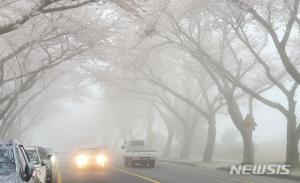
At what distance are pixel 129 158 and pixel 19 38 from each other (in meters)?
10.9

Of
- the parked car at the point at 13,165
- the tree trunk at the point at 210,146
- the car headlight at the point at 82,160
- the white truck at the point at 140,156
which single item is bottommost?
the parked car at the point at 13,165

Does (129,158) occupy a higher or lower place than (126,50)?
lower

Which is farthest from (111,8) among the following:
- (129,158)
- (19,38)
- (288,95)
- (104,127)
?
(104,127)

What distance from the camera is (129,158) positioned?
38469 millimetres

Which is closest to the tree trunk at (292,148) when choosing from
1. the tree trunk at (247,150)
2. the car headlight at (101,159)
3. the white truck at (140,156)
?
the tree trunk at (247,150)

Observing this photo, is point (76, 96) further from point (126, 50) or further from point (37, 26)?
point (37, 26)

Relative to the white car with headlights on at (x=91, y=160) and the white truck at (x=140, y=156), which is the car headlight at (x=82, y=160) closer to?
the white car with headlights on at (x=91, y=160)

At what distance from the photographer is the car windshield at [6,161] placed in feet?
29.3

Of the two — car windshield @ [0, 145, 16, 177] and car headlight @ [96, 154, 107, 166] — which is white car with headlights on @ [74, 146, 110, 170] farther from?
car windshield @ [0, 145, 16, 177]

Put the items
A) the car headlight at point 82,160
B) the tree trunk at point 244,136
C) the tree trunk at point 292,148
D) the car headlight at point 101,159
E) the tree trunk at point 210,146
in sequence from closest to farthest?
1. the tree trunk at point 292,148
2. the tree trunk at point 244,136
3. the car headlight at point 101,159
4. the car headlight at point 82,160
5. the tree trunk at point 210,146

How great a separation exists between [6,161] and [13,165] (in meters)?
0.19

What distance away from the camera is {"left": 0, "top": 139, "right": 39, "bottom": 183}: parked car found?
8.57 metres

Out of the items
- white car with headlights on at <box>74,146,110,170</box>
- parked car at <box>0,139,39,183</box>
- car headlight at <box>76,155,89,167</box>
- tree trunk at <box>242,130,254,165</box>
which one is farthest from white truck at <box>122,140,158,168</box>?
parked car at <box>0,139,39,183</box>

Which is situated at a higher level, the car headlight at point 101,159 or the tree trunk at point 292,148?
the tree trunk at point 292,148
